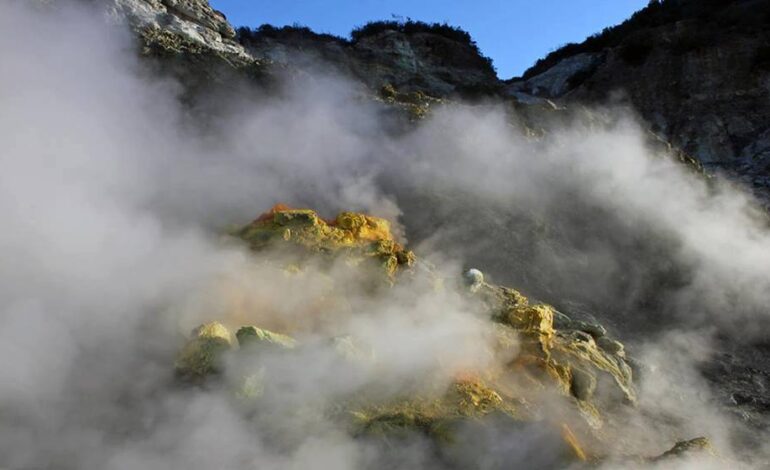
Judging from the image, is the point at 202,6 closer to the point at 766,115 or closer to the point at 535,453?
the point at 535,453

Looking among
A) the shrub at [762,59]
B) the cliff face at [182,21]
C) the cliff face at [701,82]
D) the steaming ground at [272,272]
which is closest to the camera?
the steaming ground at [272,272]

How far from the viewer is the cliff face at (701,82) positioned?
45.7ft

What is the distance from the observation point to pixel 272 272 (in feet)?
18.9

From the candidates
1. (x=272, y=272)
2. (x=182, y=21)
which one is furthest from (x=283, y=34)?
(x=272, y=272)

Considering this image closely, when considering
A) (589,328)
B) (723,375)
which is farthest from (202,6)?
(723,375)

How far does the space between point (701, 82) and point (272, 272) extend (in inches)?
541

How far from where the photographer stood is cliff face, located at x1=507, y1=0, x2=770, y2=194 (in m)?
13.9

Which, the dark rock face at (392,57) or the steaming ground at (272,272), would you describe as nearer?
the steaming ground at (272,272)

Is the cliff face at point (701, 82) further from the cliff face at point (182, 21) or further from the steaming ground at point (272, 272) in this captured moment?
the cliff face at point (182, 21)

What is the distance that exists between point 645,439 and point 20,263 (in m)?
5.32

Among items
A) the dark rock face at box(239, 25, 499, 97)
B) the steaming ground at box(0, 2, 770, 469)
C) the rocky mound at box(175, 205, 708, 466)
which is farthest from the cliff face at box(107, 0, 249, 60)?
the rocky mound at box(175, 205, 708, 466)

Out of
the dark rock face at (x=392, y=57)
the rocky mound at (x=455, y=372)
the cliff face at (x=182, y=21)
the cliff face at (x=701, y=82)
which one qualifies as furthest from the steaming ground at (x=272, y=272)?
the dark rock face at (x=392, y=57)

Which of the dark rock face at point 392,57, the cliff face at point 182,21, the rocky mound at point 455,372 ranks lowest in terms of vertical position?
the rocky mound at point 455,372

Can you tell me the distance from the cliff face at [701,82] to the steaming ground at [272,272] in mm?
4082
